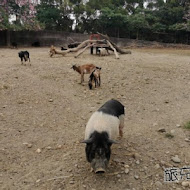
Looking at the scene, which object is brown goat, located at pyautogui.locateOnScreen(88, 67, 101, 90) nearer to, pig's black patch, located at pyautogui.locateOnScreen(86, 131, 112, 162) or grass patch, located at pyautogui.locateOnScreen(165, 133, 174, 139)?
grass patch, located at pyautogui.locateOnScreen(165, 133, 174, 139)

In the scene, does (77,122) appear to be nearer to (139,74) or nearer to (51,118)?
(51,118)

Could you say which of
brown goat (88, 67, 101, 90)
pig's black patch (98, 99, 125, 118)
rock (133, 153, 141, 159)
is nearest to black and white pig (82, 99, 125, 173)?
pig's black patch (98, 99, 125, 118)

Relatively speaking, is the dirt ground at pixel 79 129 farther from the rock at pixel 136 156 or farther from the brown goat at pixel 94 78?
the brown goat at pixel 94 78

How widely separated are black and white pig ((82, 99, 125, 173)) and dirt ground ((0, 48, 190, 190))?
10.9 inches

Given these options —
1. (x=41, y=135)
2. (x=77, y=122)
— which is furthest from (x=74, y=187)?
(x=77, y=122)

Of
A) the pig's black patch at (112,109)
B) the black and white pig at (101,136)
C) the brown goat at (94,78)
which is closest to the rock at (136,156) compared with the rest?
the black and white pig at (101,136)

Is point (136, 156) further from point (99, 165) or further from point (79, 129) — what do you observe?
point (79, 129)

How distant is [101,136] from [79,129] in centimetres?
162

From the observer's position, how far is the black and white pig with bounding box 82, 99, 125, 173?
3393 millimetres

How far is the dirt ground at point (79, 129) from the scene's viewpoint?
3531mm

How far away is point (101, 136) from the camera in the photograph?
3.53 meters

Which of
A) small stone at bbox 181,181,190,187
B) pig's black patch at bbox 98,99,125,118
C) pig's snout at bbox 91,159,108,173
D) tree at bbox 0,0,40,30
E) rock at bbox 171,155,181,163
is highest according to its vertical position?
tree at bbox 0,0,40,30

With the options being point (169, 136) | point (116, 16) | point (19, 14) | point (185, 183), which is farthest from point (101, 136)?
point (116, 16)

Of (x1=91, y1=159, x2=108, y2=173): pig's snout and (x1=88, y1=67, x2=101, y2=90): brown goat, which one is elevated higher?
(x1=88, y1=67, x2=101, y2=90): brown goat
